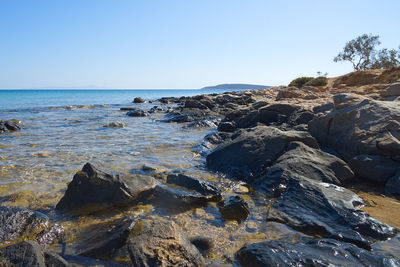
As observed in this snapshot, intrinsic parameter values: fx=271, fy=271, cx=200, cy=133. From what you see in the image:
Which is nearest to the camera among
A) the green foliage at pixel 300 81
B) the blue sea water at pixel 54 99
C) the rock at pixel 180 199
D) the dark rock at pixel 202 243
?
the dark rock at pixel 202 243

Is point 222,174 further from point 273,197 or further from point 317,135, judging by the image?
point 317,135

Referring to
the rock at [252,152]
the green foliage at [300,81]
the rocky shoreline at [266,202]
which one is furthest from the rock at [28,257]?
the green foliage at [300,81]

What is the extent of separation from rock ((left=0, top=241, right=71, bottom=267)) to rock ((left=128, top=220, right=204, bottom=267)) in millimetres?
615

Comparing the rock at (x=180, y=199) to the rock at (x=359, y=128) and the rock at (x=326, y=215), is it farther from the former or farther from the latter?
the rock at (x=359, y=128)

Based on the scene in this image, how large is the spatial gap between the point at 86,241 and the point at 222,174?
320 centimetres

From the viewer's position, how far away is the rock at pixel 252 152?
552 centimetres

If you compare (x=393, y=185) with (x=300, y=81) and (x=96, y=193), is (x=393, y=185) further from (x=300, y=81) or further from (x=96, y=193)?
(x=300, y=81)

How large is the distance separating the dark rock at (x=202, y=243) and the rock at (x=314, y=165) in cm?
233

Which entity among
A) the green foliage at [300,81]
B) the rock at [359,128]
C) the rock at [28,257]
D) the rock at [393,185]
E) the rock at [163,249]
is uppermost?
the green foliage at [300,81]

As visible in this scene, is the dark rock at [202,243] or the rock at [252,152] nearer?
the dark rock at [202,243]

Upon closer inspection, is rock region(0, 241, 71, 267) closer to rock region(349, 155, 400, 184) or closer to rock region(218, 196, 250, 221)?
rock region(218, 196, 250, 221)

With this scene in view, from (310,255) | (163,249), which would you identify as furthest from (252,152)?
(163,249)

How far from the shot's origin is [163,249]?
2520mm

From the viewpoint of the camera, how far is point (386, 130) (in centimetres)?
537
